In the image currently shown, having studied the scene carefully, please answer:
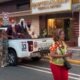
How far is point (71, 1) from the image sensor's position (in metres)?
25.0

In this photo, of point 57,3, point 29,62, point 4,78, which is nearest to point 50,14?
point 57,3

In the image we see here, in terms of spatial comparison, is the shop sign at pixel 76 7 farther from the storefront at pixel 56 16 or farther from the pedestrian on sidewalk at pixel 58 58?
the pedestrian on sidewalk at pixel 58 58

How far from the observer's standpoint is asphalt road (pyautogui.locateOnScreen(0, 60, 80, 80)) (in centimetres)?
1149

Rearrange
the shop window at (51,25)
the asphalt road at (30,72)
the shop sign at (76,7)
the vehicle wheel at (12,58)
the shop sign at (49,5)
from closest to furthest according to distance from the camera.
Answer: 1. the asphalt road at (30,72)
2. the vehicle wheel at (12,58)
3. the shop sign at (76,7)
4. the shop sign at (49,5)
5. the shop window at (51,25)

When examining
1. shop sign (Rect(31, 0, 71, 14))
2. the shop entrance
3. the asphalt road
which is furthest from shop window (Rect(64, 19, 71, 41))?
the asphalt road

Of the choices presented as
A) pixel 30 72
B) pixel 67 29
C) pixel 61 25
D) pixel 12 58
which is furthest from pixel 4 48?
pixel 61 25

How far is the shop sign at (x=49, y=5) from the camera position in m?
25.4

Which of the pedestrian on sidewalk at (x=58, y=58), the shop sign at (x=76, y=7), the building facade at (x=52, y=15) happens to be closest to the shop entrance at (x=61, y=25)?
the building facade at (x=52, y=15)

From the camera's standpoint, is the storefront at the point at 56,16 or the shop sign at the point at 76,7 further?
the storefront at the point at 56,16

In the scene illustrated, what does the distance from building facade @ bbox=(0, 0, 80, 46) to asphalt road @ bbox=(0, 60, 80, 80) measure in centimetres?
850

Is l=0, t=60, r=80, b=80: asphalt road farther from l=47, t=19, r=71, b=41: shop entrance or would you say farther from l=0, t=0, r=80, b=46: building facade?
l=47, t=19, r=71, b=41: shop entrance

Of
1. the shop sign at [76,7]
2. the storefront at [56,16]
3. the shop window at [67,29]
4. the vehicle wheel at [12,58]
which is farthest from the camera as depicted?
the shop window at [67,29]

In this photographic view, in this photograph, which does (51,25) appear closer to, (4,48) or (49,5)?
(49,5)

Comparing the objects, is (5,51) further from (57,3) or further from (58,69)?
(57,3)
